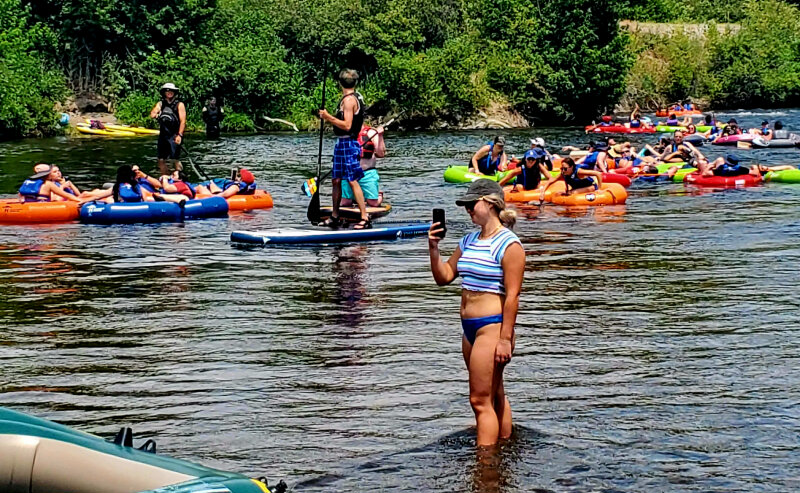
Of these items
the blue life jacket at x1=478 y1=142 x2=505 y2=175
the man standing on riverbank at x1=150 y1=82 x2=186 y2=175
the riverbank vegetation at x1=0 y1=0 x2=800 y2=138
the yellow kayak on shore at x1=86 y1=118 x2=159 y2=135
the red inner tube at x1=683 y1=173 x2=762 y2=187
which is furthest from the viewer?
the riverbank vegetation at x1=0 y1=0 x2=800 y2=138

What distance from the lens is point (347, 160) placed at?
1492 cm

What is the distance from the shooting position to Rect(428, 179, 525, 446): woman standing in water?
21.8 feet

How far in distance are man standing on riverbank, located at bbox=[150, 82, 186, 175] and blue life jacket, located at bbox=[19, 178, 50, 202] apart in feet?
6.37

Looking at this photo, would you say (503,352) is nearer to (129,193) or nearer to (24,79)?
(129,193)

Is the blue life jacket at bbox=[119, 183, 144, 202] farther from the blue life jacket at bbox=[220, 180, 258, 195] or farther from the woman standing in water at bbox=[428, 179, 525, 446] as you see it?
the woman standing in water at bbox=[428, 179, 525, 446]

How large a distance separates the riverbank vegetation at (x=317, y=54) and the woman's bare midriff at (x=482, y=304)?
121 ft

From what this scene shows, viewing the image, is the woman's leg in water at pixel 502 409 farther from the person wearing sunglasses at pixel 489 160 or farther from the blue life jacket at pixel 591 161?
the blue life jacket at pixel 591 161

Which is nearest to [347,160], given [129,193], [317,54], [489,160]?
[129,193]

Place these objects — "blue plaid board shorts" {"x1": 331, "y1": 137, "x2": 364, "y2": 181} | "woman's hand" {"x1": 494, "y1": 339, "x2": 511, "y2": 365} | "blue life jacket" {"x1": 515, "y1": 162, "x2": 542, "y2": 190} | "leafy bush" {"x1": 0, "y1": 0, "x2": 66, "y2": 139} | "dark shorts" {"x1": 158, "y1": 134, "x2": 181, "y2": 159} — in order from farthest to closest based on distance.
Answer: "leafy bush" {"x1": 0, "y1": 0, "x2": 66, "y2": 139} → "blue life jacket" {"x1": 515, "y1": 162, "x2": 542, "y2": 190} → "dark shorts" {"x1": 158, "y1": 134, "x2": 181, "y2": 159} → "blue plaid board shorts" {"x1": 331, "y1": 137, "x2": 364, "y2": 181} → "woman's hand" {"x1": 494, "y1": 339, "x2": 511, "y2": 365}

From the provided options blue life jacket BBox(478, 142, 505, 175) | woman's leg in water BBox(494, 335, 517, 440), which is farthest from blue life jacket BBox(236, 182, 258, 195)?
woman's leg in water BBox(494, 335, 517, 440)

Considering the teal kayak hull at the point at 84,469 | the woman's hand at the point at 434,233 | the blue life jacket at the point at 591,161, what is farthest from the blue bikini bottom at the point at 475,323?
the blue life jacket at the point at 591,161

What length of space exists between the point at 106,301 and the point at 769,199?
13277mm

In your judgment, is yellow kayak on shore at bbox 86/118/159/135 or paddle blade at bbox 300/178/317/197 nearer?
paddle blade at bbox 300/178/317/197

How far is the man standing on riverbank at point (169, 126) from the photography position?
1941cm
